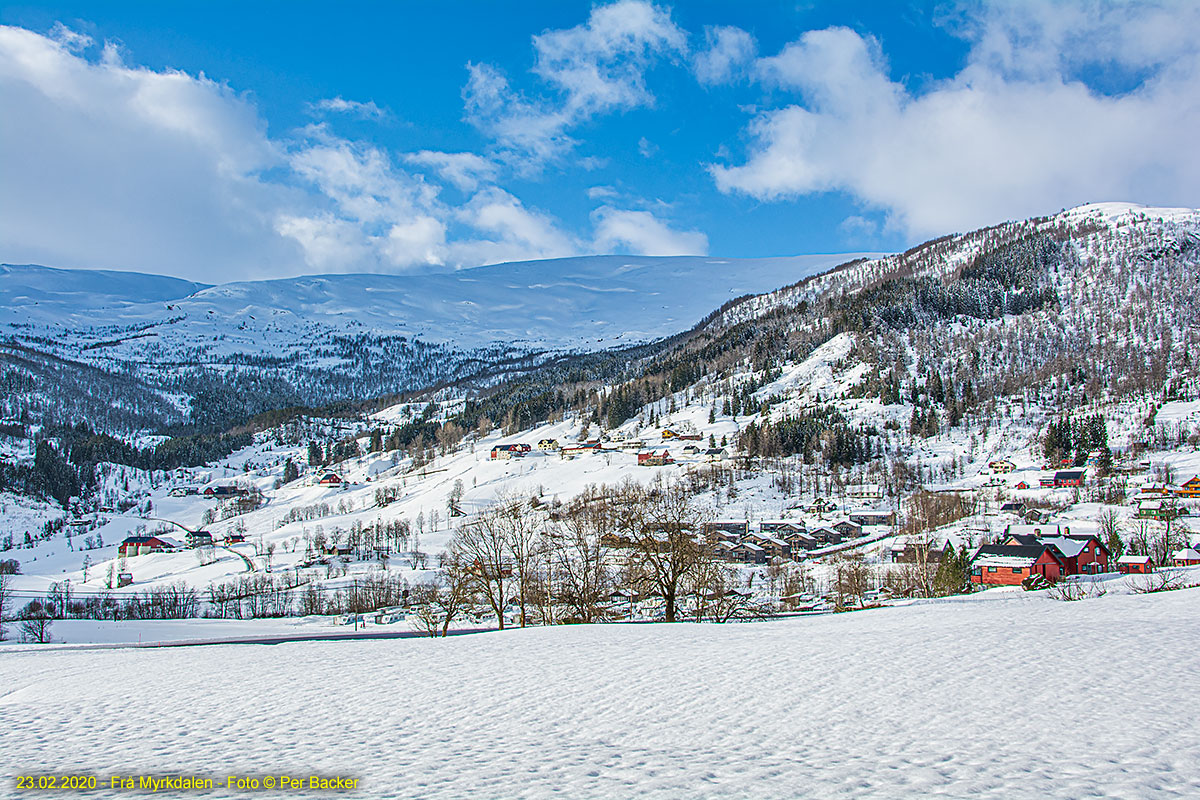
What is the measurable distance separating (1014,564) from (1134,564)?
28.2ft

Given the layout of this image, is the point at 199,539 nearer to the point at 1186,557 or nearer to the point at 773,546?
the point at 773,546

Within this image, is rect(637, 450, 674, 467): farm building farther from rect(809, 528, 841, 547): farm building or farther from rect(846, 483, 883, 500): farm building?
rect(809, 528, 841, 547): farm building

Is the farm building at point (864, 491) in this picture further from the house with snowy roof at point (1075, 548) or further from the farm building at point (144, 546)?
the farm building at point (144, 546)

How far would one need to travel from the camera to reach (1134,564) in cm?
5244

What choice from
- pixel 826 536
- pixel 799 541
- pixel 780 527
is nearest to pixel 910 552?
pixel 799 541

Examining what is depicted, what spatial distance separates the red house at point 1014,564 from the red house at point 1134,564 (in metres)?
4.23

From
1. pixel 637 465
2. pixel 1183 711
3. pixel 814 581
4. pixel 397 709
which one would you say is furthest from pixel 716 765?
pixel 637 465

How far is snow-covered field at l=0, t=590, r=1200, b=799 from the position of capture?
5.74 m

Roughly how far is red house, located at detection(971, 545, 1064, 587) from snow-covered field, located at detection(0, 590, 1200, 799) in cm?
4518

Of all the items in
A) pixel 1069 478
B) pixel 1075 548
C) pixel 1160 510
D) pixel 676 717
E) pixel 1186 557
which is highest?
pixel 1069 478

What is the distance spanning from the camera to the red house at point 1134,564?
163 feet

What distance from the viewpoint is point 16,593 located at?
7794 cm

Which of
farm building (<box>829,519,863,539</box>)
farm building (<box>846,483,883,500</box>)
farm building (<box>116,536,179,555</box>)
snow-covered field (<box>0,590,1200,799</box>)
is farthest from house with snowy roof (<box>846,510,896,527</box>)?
farm building (<box>116,536,179,555</box>)

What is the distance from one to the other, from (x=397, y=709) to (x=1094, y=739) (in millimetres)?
8212
